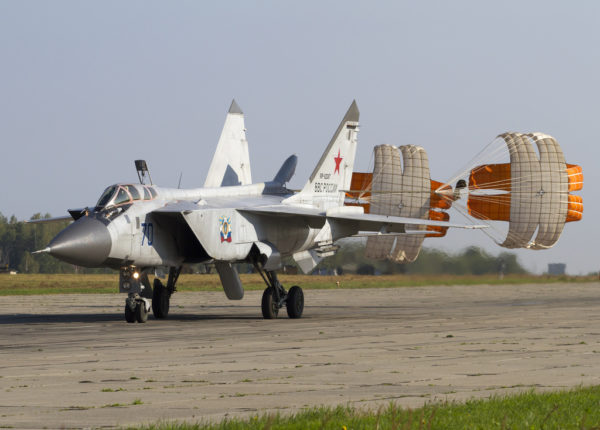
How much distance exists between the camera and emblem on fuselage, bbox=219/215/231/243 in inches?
828

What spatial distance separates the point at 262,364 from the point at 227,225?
922cm

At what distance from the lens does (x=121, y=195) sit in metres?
19.4

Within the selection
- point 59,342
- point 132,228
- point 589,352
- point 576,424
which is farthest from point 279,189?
point 576,424

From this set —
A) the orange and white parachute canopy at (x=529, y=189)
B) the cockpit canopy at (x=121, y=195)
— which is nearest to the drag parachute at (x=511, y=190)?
the orange and white parachute canopy at (x=529, y=189)

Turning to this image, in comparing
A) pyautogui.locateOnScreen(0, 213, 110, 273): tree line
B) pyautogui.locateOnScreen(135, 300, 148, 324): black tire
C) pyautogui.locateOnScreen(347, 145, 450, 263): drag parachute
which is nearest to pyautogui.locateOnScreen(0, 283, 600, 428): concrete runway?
pyautogui.locateOnScreen(135, 300, 148, 324): black tire

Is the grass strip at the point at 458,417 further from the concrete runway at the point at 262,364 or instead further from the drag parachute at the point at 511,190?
the drag parachute at the point at 511,190

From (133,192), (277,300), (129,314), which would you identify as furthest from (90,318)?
(133,192)

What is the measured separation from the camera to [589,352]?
14.2 m

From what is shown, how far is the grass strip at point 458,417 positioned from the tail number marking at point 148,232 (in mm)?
12034

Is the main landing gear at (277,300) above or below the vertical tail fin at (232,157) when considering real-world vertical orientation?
below

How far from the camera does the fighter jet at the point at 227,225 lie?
19.0 m

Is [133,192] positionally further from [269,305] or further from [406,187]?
[406,187]

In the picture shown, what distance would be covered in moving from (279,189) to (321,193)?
1186mm

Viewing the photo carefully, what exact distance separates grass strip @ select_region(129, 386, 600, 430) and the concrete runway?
592 millimetres
